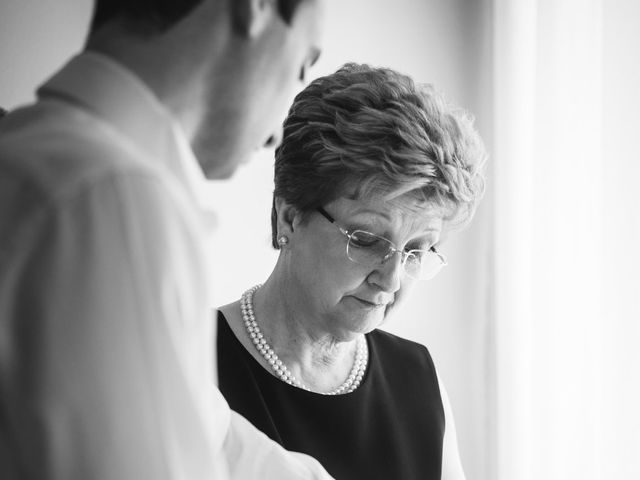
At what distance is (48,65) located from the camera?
1.90 m

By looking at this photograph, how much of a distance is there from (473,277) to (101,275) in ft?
7.66

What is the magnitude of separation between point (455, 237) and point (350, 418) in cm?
121

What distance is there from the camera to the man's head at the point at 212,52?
534 millimetres

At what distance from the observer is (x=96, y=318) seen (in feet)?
1.39

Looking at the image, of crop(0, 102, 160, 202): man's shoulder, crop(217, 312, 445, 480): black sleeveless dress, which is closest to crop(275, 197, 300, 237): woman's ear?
crop(217, 312, 445, 480): black sleeveless dress

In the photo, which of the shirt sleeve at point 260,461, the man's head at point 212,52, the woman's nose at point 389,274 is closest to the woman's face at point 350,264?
the woman's nose at point 389,274

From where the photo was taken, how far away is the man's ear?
537 millimetres

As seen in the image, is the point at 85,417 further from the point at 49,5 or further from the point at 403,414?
the point at 49,5

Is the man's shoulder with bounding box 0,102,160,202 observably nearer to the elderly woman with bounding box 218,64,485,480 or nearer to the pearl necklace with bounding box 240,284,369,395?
the elderly woman with bounding box 218,64,485,480

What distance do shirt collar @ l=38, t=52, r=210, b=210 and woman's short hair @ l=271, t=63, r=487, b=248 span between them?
0.91 m

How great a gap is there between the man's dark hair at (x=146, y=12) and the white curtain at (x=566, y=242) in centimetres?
170

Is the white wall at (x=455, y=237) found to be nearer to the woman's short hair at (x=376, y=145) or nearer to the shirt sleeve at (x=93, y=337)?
the woman's short hair at (x=376, y=145)

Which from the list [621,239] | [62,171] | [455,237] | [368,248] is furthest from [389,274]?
[455,237]

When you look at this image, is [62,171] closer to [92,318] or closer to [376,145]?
[92,318]
